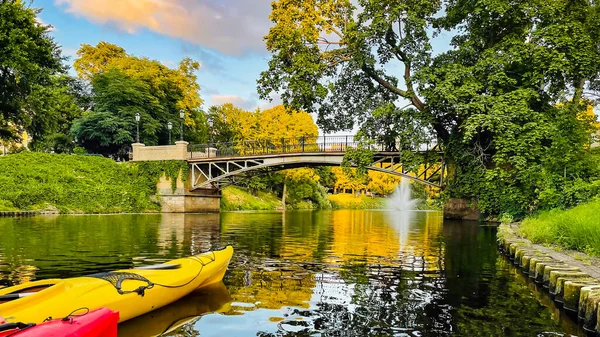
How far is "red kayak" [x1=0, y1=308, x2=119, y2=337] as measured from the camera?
391cm

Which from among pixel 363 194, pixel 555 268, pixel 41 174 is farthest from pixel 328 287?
pixel 363 194

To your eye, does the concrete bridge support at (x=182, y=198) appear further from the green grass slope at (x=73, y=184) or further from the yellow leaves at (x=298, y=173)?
the yellow leaves at (x=298, y=173)

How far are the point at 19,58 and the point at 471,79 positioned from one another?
2051 centimetres

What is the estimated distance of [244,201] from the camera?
48.2 m

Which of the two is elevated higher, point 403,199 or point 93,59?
point 93,59

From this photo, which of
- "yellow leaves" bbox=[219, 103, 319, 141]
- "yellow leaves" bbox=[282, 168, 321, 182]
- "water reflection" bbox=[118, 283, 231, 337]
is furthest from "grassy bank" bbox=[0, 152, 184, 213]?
"water reflection" bbox=[118, 283, 231, 337]

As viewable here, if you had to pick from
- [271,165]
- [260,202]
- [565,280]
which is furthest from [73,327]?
[260,202]

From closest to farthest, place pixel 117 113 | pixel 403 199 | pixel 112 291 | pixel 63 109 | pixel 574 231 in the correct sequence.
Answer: pixel 112 291, pixel 574 231, pixel 117 113, pixel 63 109, pixel 403 199

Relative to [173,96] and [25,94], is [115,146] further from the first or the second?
[25,94]

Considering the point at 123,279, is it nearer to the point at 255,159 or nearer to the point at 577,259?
the point at 577,259

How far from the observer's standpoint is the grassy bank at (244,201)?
4550 centimetres

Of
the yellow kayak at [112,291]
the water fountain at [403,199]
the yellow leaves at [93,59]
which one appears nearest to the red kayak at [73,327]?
the yellow kayak at [112,291]

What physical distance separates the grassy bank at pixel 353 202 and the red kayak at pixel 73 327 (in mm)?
60577

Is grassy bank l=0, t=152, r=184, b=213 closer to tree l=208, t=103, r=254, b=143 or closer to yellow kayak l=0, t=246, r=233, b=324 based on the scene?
yellow kayak l=0, t=246, r=233, b=324
